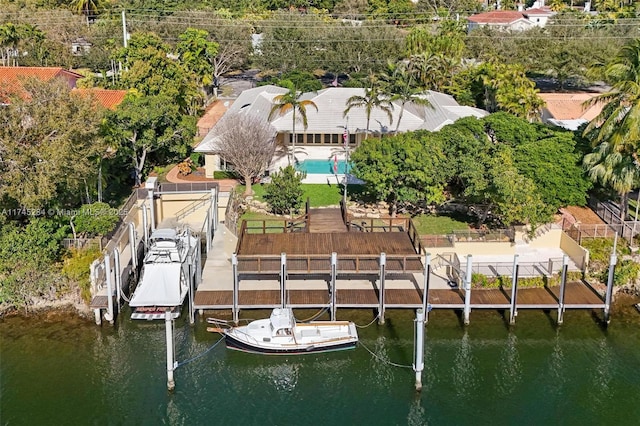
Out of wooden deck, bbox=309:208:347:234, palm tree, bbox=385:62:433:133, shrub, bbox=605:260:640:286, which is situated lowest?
shrub, bbox=605:260:640:286

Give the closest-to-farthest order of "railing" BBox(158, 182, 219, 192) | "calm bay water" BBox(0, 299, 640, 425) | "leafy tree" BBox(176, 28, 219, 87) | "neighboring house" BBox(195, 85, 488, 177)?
1. "calm bay water" BBox(0, 299, 640, 425)
2. "railing" BBox(158, 182, 219, 192)
3. "neighboring house" BBox(195, 85, 488, 177)
4. "leafy tree" BBox(176, 28, 219, 87)

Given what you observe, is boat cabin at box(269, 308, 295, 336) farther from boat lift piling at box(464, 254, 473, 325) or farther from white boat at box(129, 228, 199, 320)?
boat lift piling at box(464, 254, 473, 325)

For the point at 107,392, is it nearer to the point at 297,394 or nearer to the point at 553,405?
the point at 297,394

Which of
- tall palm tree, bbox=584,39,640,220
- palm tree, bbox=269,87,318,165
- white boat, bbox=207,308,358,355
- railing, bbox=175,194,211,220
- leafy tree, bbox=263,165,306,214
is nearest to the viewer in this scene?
white boat, bbox=207,308,358,355

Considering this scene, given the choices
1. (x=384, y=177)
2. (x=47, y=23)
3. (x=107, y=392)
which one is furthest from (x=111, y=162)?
(x=47, y=23)

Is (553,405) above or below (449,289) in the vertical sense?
below

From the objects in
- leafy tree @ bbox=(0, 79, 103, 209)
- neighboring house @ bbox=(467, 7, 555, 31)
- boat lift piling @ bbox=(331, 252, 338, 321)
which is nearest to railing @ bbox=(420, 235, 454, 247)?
boat lift piling @ bbox=(331, 252, 338, 321)
